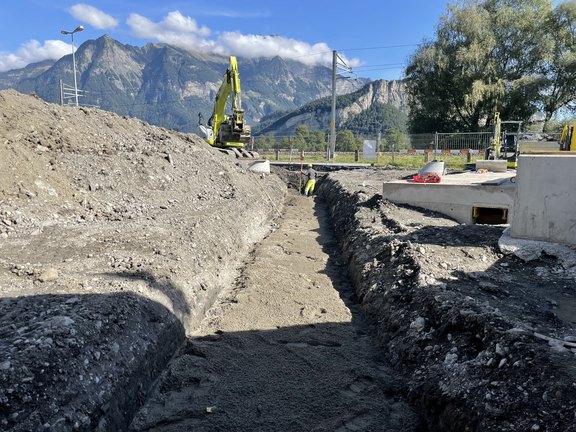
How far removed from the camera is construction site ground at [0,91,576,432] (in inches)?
130

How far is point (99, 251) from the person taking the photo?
619 centimetres

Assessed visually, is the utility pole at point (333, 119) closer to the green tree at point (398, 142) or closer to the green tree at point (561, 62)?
the green tree at point (398, 142)

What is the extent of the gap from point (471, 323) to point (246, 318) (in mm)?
2950

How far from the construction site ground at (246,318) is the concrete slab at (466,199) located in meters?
0.55

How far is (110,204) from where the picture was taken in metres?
8.84

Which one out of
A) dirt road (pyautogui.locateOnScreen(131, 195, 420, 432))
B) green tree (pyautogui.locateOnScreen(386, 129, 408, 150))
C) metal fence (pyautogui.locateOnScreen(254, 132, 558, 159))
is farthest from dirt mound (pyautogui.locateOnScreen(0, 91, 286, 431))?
green tree (pyautogui.locateOnScreen(386, 129, 408, 150))

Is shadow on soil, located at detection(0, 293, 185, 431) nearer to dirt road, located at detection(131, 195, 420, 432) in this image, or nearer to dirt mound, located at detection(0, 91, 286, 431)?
dirt mound, located at detection(0, 91, 286, 431)

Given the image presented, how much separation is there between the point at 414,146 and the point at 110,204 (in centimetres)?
2335

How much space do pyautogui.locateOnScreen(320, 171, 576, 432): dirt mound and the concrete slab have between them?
5.59ft

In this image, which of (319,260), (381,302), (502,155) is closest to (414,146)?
(502,155)

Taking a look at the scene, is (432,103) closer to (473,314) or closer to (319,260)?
(319,260)

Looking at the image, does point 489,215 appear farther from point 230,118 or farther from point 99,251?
point 230,118

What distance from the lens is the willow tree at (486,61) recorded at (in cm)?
3055

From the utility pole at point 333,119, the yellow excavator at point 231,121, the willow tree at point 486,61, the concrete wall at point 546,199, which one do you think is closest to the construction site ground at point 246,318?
the concrete wall at point 546,199
